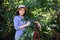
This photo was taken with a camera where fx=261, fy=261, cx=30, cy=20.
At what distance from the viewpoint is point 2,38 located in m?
7.83

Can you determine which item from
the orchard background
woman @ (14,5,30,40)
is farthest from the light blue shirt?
the orchard background

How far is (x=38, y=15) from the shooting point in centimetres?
587

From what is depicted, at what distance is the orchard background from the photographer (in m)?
6.02

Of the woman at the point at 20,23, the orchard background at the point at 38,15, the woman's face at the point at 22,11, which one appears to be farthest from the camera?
the orchard background at the point at 38,15

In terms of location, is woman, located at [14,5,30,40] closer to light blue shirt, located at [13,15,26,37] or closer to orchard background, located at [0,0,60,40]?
light blue shirt, located at [13,15,26,37]

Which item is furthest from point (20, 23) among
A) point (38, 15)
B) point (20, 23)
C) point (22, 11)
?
point (38, 15)

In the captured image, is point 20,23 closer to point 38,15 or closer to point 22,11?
point 22,11

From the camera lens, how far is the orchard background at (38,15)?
602cm

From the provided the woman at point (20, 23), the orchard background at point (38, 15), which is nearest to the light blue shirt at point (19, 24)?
the woman at point (20, 23)

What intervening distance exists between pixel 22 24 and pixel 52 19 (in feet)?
5.94

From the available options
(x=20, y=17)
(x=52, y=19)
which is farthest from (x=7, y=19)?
(x=20, y=17)

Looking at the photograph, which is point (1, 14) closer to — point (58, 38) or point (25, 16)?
point (58, 38)

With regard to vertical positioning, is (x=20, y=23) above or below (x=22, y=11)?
below

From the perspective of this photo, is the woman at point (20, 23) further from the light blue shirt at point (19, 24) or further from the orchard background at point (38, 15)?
the orchard background at point (38, 15)
